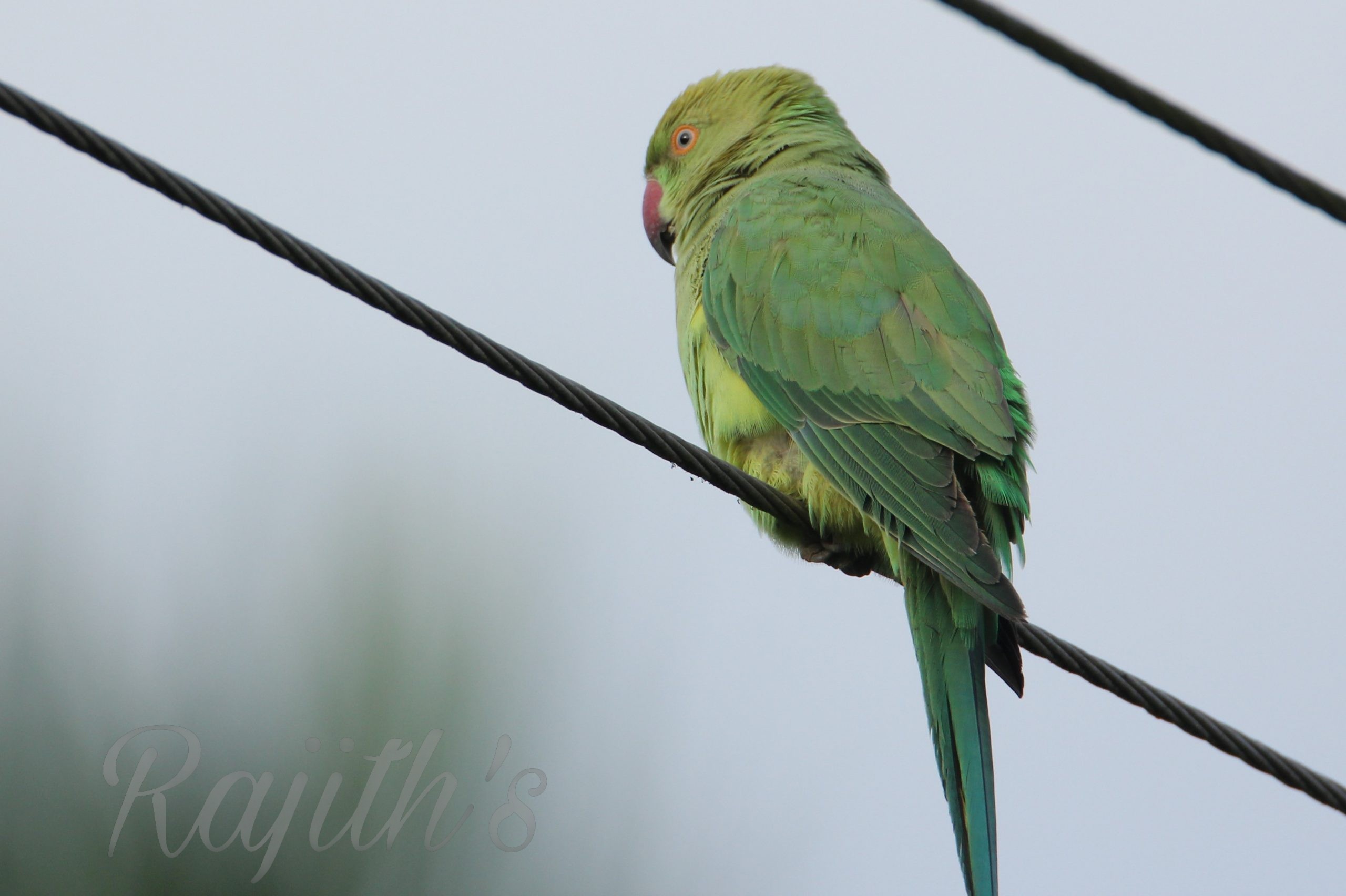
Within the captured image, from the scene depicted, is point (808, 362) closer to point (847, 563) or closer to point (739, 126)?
point (847, 563)

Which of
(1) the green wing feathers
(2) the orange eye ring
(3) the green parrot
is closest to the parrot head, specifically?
(2) the orange eye ring

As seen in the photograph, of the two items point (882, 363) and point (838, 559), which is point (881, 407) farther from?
point (838, 559)

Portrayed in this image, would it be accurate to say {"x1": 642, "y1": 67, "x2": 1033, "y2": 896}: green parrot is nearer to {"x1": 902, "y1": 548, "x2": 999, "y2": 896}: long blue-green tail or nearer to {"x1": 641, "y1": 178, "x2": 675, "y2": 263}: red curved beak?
{"x1": 902, "y1": 548, "x2": 999, "y2": 896}: long blue-green tail

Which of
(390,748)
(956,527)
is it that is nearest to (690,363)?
(956,527)

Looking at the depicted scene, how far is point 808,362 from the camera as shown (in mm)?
2951

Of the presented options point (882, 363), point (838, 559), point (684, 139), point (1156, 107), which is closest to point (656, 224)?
point (684, 139)

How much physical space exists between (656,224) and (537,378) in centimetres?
260

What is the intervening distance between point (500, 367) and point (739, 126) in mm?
2610

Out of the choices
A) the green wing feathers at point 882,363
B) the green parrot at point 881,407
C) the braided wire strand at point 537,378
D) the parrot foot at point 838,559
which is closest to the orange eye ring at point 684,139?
the green parrot at point 881,407

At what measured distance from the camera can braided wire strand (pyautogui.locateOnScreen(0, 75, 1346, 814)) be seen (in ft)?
5.02

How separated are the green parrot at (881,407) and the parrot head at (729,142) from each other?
14cm

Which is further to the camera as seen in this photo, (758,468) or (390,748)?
(390,748)

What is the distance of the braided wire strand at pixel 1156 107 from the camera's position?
1.42 metres

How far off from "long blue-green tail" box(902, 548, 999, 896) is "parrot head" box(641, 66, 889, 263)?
1676 millimetres
